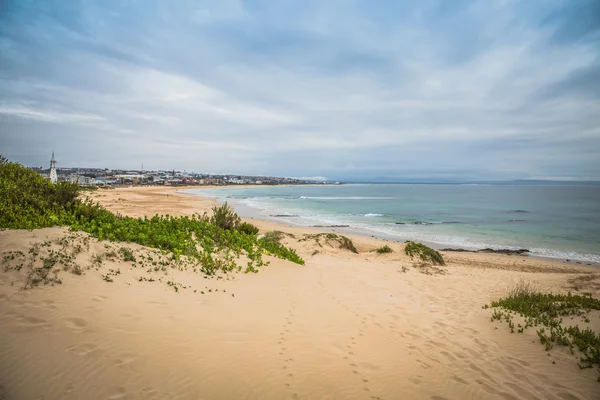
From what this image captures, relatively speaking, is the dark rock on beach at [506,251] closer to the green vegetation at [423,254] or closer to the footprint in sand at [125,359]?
the green vegetation at [423,254]

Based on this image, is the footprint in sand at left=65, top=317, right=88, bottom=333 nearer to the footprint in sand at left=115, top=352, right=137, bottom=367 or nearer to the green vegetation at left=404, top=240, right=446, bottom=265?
the footprint in sand at left=115, top=352, right=137, bottom=367

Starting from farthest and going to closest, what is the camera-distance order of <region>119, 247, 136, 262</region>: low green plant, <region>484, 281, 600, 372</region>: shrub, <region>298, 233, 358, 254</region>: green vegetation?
<region>298, 233, 358, 254</region>: green vegetation, <region>119, 247, 136, 262</region>: low green plant, <region>484, 281, 600, 372</region>: shrub

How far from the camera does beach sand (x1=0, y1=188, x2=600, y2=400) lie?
3850 mm

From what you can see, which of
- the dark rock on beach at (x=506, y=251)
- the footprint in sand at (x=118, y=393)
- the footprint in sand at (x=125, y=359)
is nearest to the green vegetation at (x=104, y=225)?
the footprint in sand at (x=125, y=359)

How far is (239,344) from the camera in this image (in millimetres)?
5008

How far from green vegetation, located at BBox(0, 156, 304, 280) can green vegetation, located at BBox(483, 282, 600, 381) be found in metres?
7.19

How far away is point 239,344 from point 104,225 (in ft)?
21.4

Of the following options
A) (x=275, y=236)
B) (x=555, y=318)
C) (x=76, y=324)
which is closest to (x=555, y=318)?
(x=555, y=318)

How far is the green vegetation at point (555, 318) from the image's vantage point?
514 centimetres

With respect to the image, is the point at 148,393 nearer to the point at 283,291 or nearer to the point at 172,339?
the point at 172,339

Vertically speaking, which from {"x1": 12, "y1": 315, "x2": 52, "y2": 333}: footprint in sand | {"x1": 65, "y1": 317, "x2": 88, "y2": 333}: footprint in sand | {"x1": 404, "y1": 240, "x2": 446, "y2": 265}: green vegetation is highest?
{"x1": 12, "y1": 315, "x2": 52, "y2": 333}: footprint in sand

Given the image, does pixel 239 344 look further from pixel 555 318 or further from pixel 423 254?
pixel 423 254

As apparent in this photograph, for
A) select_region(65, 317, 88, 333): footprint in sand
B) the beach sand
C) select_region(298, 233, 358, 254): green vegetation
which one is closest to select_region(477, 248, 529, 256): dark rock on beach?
select_region(298, 233, 358, 254): green vegetation

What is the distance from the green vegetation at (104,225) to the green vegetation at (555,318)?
23.6 feet
